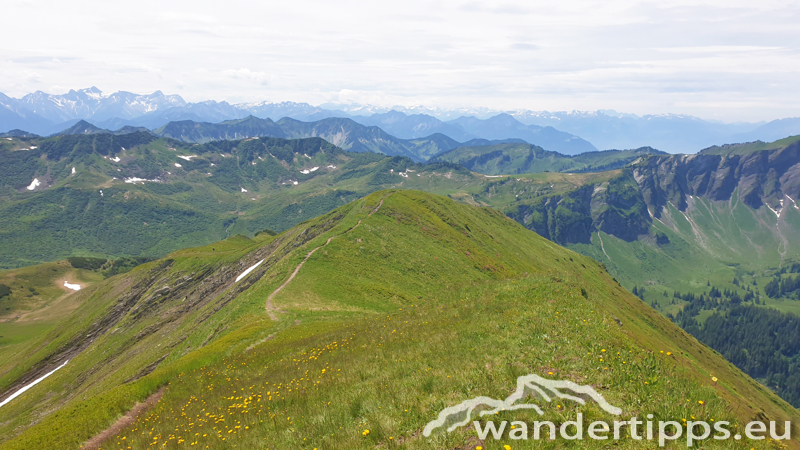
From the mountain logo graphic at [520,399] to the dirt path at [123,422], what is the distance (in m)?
19.0

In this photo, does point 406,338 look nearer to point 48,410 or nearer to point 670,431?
point 670,431

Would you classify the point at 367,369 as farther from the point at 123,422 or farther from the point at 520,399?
the point at 123,422

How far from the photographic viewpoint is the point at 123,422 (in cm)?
2366

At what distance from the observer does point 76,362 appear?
80312mm

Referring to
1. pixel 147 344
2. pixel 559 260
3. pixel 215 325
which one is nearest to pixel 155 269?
pixel 147 344

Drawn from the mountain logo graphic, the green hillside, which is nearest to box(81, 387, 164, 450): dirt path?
the green hillside

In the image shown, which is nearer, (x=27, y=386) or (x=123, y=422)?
(x=123, y=422)

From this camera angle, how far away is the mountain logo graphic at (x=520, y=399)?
1208cm
